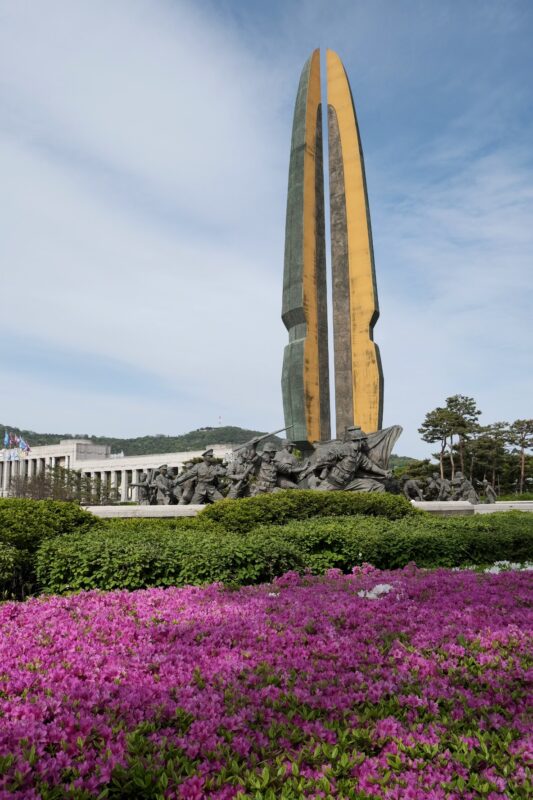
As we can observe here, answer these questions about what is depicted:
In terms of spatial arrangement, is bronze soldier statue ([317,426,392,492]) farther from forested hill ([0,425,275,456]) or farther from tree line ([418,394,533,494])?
forested hill ([0,425,275,456])

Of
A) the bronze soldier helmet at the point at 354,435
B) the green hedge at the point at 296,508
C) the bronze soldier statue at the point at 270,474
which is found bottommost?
the green hedge at the point at 296,508

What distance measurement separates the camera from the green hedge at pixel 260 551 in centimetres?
584

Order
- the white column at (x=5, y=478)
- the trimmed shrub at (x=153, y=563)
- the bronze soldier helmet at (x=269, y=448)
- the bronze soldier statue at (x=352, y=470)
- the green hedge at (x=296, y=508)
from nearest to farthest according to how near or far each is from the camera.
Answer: the trimmed shrub at (x=153, y=563), the green hedge at (x=296, y=508), the bronze soldier statue at (x=352, y=470), the bronze soldier helmet at (x=269, y=448), the white column at (x=5, y=478)

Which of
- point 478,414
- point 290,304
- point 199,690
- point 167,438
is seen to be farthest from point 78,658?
point 167,438

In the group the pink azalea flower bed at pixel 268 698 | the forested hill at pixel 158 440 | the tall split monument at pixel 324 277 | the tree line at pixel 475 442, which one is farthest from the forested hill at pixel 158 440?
the pink azalea flower bed at pixel 268 698

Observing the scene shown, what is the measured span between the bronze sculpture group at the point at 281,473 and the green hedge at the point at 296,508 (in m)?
2.10

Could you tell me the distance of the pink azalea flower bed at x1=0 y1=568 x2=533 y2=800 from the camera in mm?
2145

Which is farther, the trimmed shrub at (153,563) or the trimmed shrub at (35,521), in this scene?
the trimmed shrub at (35,521)

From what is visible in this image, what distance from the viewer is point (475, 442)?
39.9m

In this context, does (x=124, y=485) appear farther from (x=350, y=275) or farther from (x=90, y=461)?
(x=350, y=275)

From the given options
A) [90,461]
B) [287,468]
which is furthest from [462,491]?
[90,461]

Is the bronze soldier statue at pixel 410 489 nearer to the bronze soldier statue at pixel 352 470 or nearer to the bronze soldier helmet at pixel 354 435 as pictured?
the bronze soldier statue at pixel 352 470

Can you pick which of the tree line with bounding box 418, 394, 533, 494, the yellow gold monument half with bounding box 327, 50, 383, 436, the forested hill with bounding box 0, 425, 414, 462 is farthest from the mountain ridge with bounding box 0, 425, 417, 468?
the yellow gold monument half with bounding box 327, 50, 383, 436

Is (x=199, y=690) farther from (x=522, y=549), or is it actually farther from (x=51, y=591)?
(x=522, y=549)
